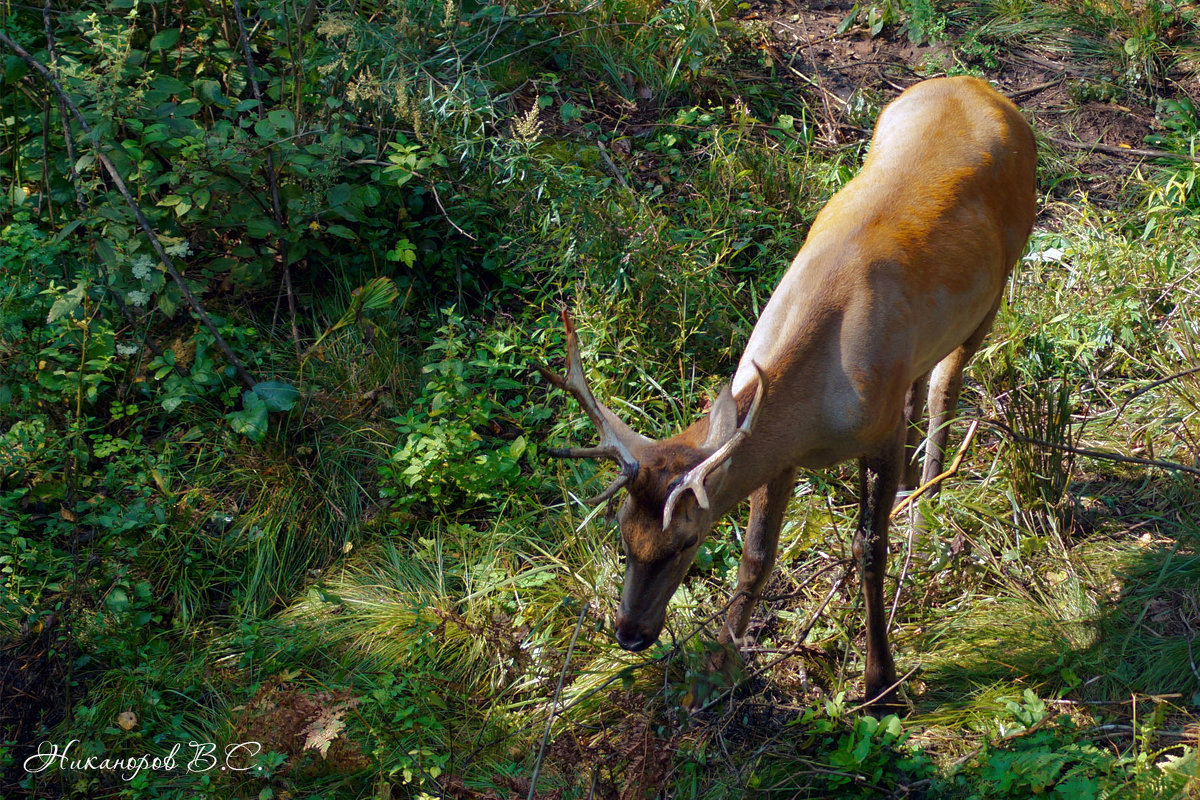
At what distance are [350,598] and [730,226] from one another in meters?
2.94

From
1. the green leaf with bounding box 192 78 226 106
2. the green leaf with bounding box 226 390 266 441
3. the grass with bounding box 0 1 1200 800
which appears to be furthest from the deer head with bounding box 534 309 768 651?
the green leaf with bounding box 192 78 226 106

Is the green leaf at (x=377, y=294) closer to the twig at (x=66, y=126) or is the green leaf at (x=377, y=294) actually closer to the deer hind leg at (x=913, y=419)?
the twig at (x=66, y=126)

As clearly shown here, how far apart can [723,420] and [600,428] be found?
40 centimetres

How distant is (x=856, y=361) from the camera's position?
3537 millimetres

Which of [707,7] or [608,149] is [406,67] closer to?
[608,149]

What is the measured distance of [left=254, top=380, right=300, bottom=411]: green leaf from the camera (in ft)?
15.6

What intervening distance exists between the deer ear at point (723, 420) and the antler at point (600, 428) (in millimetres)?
241

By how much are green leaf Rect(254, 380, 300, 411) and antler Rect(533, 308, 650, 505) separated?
1979 millimetres

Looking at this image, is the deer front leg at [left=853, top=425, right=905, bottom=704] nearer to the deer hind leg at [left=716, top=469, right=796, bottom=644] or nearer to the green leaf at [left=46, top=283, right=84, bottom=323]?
the deer hind leg at [left=716, top=469, right=796, bottom=644]

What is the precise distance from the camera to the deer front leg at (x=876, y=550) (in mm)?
3836

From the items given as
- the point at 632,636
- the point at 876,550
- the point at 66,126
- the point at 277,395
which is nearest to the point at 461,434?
the point at 277,395

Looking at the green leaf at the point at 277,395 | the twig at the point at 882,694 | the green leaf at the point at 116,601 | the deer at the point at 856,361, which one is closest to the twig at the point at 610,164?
the deer at the point at 856,361

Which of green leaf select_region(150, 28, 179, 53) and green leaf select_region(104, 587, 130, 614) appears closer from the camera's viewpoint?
green leaf select_region(104, 587, 130, 614)

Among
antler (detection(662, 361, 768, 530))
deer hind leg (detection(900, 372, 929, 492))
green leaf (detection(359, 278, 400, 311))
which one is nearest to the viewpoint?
antler (detection(662, 361, 768, 530))
